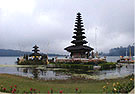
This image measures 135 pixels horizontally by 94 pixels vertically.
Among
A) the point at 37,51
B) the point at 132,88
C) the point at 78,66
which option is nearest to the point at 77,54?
the point at 78,66

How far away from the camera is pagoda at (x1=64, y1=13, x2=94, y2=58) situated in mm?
46438

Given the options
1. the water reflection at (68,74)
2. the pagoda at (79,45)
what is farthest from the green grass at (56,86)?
the pagoda at (79,45)

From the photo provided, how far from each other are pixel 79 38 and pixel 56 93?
1565 inches

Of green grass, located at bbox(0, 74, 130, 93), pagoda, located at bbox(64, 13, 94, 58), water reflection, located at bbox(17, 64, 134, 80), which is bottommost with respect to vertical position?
water reflection, located at bbox(17, 64, 134, 80)

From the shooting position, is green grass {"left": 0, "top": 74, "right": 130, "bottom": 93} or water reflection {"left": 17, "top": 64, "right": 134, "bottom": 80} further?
water reflection {"left": 17, "top": 64, "right": 134, "bottom": 80}

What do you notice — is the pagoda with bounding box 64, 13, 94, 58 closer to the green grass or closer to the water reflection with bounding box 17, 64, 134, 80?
the water reflection with bounding box 17, 64, 134, 80

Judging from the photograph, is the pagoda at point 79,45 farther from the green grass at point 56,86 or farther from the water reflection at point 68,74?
the green grass at point 56,86

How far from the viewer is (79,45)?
49.0 meters

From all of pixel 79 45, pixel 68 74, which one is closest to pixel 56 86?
pixel 68 74

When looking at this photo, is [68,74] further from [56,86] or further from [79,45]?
[79,45]

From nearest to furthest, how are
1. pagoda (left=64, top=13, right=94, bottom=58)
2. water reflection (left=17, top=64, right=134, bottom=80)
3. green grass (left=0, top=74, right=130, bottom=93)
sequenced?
green grass (left=0, top=74, right=130, bottom=93) → water reflection (left=17, top=64, right=134, bottom=80) → pagoda (left=64, top=13, right=94, bottom=58)

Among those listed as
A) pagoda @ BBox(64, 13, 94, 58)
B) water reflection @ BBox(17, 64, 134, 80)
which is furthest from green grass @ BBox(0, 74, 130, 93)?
pagoda @ BBox(64, 13, 94, 58)

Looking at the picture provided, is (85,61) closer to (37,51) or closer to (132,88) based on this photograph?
(132,88)

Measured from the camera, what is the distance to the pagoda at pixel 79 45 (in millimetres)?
46438
